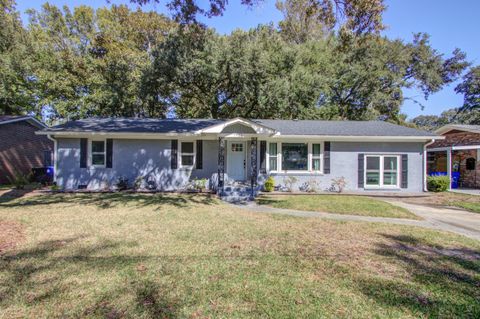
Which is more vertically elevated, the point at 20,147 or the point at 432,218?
the point at 20,147

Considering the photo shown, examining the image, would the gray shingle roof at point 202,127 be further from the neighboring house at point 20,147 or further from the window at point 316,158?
the neighboring house at point 20,147

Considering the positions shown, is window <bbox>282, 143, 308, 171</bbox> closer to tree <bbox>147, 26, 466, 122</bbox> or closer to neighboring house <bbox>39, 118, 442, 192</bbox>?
neighboring house <bbox>39, 118, 442, 192</bbox>

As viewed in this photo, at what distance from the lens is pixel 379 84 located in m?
22.2

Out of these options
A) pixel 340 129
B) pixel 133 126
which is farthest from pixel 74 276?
pixel 340 129

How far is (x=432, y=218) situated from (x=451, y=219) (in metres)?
0.54

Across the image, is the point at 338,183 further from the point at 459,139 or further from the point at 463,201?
the point at 459,139

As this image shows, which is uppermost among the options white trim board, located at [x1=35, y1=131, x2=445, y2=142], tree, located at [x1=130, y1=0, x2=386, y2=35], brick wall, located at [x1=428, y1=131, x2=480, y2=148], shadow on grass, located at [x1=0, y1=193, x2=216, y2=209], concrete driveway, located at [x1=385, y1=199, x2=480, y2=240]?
tree, located at [x1=130, y1=0, x2=386, y2=35]

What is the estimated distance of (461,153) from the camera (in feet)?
55.1

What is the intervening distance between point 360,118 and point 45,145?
25.4 metres

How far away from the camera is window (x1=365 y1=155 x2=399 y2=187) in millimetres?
13297

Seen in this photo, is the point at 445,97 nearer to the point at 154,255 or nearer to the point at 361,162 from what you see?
the point at 361,162

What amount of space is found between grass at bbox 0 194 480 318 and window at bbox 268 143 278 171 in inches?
243

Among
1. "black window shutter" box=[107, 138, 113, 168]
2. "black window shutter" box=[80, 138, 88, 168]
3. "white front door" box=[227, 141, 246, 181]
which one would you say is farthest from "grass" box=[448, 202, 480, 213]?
"black window shutter" box=[80, 138, 88, 168]

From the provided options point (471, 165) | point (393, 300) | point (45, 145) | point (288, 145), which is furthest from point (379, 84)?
point (45, 145)
